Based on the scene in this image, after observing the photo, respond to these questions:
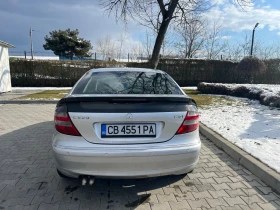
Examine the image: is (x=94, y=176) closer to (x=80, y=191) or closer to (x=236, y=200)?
(x=80, y=191)

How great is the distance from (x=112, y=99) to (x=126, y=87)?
60 cm

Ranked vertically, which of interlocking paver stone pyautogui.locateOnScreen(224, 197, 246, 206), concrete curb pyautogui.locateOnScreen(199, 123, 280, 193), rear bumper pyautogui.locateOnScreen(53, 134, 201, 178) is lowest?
interlocking paver stone pyautogui.locateOnScreen(224, 197, 246, 206)

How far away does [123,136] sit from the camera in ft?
7.04

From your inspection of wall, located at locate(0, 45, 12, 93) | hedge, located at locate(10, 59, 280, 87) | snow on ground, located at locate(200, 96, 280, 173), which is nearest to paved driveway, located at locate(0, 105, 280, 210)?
snow on ground, located at locate(200, 96, 280, 173)

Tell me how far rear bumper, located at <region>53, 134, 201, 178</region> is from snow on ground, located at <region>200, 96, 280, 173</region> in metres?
1.74

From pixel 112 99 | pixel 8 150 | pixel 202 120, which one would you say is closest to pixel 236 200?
pixel 112 99

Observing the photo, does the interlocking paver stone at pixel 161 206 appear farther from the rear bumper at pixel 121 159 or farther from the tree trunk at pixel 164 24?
the tree trunk at pixel 164 24

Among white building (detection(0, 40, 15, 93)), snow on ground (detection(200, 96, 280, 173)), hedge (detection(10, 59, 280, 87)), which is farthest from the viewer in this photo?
hedge (detection(10, 59, 280, 87))

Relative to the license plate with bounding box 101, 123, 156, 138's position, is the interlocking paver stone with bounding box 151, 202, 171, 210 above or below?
below

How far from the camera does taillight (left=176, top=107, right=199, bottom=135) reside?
229 centimetres

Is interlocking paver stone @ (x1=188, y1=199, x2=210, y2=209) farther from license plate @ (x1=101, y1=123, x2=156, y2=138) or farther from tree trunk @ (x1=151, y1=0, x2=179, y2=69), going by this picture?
tree trunk @ (x1=151, y1=0, x2=179, y2=69)

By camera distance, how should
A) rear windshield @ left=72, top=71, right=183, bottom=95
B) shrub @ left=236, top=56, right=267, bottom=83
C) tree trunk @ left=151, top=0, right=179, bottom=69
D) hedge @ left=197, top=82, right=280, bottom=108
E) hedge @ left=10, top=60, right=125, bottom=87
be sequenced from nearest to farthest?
rear windshield @ left=72, top=71, right=183, bottom=95, hedge @ left=197, top=82, right=280, bottom=108, tree trunk @ left=151, top=0, right=179, bottom=69, shrub @ left=236, top=56, right=267, bottom=83, hedge @ left=10, top=60, right=125, bottom=87

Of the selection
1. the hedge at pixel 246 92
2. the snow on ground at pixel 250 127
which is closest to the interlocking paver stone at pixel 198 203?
the snow on ground at pixel 250 127

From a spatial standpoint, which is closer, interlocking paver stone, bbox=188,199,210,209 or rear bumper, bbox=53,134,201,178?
rear bumper, bbox=53,134,201,178
